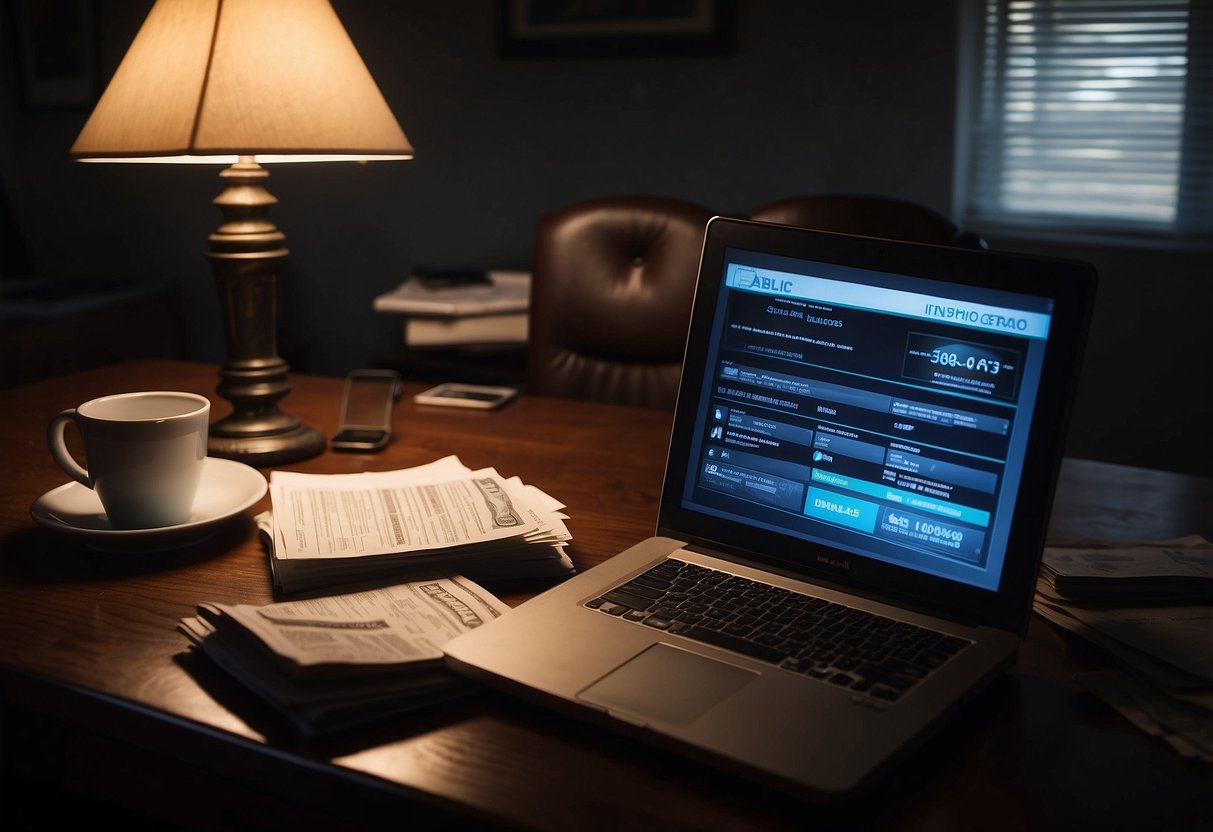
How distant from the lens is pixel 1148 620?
2.64 feet

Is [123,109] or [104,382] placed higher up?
[123,109]

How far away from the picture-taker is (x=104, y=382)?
1695 mm

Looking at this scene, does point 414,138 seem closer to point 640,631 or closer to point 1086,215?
point 1086,215

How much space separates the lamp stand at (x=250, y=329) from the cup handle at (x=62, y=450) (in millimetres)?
280

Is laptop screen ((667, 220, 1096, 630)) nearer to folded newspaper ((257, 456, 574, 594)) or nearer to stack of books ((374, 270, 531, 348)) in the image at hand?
folded newspaper ((257, 456, 574, 594))

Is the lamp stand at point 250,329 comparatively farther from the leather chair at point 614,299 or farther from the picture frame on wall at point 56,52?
the picture frame on wall at point 56,52

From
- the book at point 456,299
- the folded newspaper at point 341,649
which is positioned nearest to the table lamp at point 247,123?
the folded newspaper at point 341,649

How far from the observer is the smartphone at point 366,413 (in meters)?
1.31

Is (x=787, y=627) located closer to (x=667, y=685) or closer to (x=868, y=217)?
(x=667, y=685)

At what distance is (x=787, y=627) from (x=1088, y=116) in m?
2.30

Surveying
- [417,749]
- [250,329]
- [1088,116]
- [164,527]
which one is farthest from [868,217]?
[417,749]

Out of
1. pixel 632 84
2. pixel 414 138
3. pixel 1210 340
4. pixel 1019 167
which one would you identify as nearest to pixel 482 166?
pixel 414 138

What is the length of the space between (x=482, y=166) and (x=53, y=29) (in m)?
1.75

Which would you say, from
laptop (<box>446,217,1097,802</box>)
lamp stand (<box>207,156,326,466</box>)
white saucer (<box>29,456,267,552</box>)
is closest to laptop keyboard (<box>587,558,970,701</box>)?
laptop (<box>446,217,1097,802</box>)
